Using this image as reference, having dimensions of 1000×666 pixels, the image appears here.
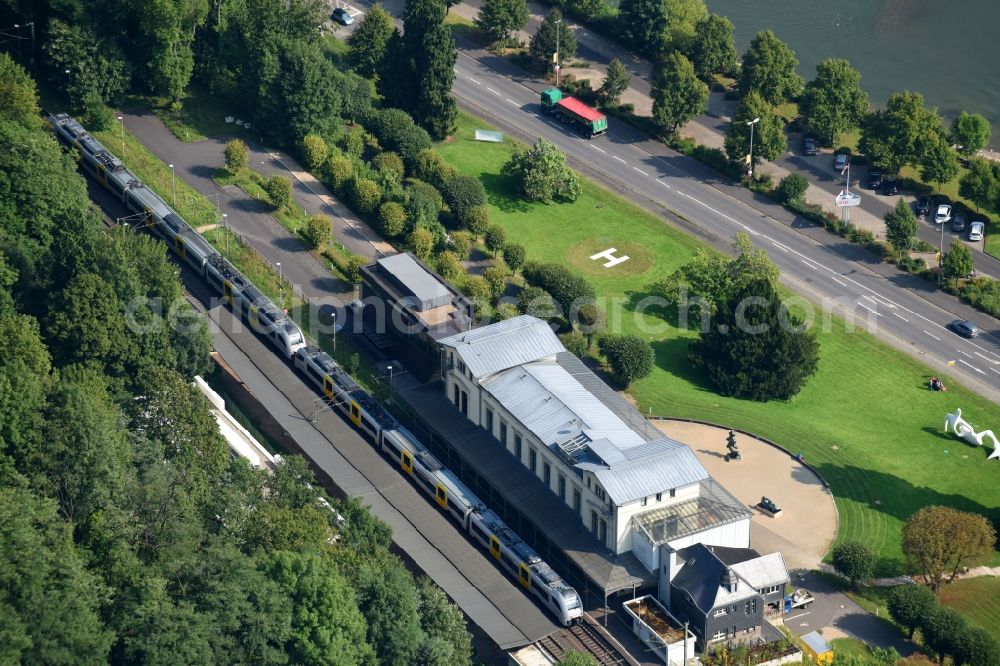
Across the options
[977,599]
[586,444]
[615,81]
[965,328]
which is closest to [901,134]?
[965,328]

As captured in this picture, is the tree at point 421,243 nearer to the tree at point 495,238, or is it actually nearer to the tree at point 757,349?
the tree at point 495,238

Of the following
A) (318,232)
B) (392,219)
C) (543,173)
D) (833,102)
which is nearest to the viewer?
(318,232)

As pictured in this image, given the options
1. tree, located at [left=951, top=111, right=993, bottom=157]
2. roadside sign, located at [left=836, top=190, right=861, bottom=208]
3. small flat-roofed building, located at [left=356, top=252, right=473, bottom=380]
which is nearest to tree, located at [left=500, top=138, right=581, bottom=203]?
roadside sign, located at [left=836, top=190, right=861, bottom=208]

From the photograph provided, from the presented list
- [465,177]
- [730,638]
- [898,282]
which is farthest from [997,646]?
[465,177]

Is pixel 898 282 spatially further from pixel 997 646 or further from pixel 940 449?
Answer: pixel 997 646

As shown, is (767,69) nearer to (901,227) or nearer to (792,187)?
(792,187)
